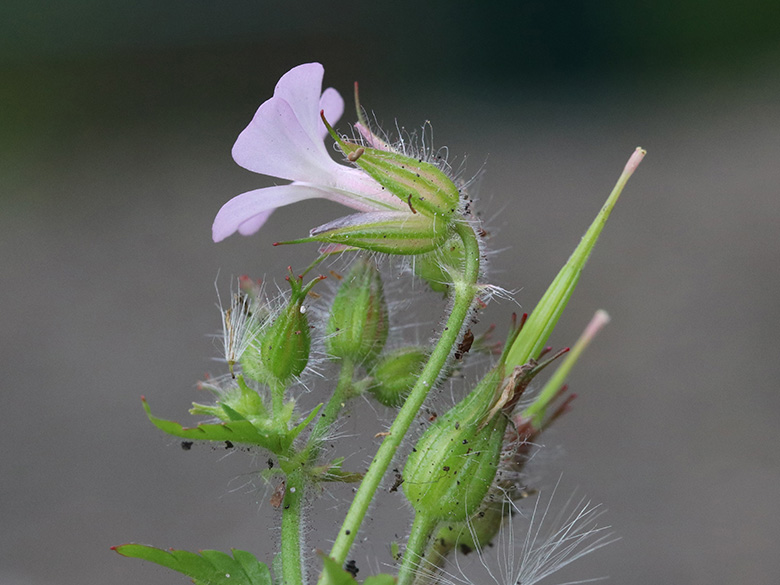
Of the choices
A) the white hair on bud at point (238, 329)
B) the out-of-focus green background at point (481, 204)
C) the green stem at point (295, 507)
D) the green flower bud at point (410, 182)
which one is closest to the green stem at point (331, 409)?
the green stem at point (295, 507)

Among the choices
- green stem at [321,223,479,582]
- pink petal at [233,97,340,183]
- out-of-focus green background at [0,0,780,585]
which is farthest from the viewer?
out-of-focus green background at [0,0,780,585]

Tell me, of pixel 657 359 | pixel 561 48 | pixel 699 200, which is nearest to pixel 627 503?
pixel 657 359

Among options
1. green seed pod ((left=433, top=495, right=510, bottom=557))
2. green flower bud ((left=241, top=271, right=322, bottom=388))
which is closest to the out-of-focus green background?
green seed pod ((left=433, top=495, right=510, bottom=557))

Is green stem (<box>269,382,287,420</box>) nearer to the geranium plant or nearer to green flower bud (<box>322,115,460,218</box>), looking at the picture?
the geranium plant

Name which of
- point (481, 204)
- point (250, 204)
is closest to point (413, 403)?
point (250, 204)

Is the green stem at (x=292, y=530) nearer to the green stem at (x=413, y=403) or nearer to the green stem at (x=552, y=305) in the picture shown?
the green stem at (x=413, y=403)
